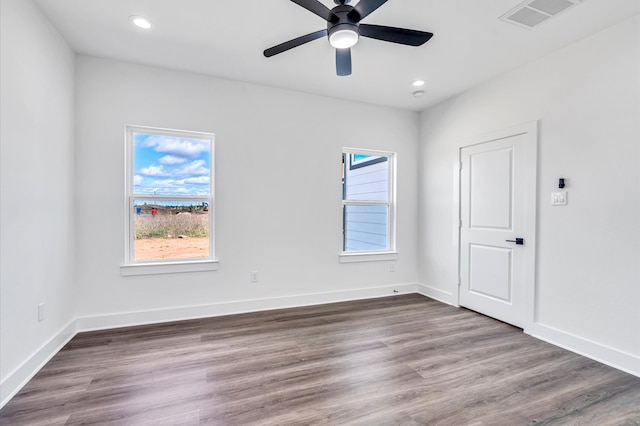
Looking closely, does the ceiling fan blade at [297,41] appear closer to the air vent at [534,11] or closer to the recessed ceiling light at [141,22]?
the recessed ceiling light at [141,22]

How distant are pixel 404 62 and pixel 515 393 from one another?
301 cm

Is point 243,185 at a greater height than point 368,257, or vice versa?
point 243,185

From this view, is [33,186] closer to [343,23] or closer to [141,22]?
[141,22]

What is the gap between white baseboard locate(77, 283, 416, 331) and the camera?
308 centimetres

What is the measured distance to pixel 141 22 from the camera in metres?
2.46

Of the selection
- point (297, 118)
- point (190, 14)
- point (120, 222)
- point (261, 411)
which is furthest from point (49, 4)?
point (261, 411)

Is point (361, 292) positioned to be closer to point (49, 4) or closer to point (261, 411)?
point (261, 411)

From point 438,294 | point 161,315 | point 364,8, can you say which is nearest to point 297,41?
point 364,8

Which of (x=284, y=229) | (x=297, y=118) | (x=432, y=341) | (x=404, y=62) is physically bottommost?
(x=432, y=341)

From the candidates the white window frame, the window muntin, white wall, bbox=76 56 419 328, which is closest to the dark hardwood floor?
white wall, bbox=76 56 419 328

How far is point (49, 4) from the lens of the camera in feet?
7.43

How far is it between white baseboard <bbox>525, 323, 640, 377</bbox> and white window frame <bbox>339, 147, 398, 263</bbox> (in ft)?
6.16

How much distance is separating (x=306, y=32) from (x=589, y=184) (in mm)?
2782

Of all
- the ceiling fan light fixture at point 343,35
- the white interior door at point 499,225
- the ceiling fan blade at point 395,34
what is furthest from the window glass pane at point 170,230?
the white interior door at point 499,225
